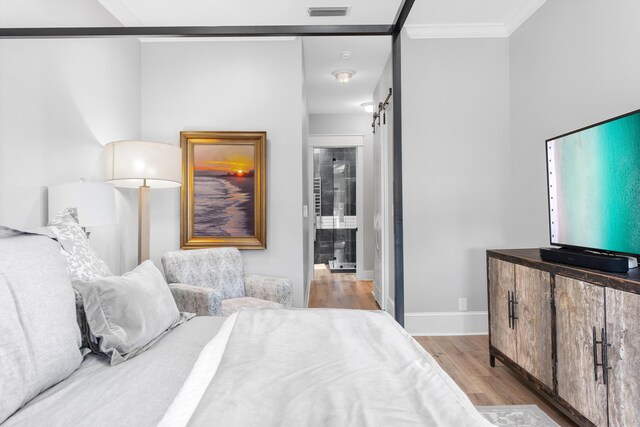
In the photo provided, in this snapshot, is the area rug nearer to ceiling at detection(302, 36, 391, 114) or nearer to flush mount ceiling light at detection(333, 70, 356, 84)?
ceiling at detection(302, 36, 391, 114)

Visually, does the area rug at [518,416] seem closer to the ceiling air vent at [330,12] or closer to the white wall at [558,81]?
the white wall at [558,81]

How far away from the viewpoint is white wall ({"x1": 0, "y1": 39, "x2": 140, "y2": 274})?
188 cm

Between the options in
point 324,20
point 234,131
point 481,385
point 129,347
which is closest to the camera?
point 129,347

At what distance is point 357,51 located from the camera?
3885mm

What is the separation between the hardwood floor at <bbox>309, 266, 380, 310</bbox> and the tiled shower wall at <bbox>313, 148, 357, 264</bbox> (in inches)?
15.6

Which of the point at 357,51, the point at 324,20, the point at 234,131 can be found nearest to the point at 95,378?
the point at 234,131

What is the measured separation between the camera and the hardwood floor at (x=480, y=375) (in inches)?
88.7

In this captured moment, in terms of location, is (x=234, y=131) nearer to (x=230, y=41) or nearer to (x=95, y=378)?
Result: (x=230, y=41)

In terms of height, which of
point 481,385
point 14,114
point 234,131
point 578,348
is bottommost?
point 481,385

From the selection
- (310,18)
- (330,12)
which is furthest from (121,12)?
(330,12)

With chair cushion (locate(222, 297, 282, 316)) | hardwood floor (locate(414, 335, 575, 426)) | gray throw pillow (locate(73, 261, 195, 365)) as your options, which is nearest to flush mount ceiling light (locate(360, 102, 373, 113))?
hardwood floor (locate(414, 335, 575, 426))

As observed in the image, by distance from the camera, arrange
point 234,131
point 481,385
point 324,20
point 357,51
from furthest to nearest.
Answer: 1. point 357,51
2. point 234,131
3. point 324,20
4. point 481,385

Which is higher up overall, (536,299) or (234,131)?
(234,131)

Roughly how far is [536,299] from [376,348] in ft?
4.78
